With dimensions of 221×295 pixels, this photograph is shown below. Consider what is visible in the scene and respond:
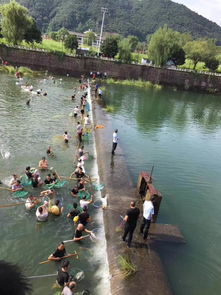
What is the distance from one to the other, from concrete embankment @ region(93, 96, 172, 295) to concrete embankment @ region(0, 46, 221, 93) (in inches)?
1945

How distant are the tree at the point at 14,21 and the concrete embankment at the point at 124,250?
52.5m

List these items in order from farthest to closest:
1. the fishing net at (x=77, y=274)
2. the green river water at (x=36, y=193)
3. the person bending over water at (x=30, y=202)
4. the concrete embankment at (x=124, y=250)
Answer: the person bending over water at (x=30, y=202)
the green river water at (x=36, y=193)
the fishing net at (x=77, y=274)
the concrete embankment at (x=124, y=250)

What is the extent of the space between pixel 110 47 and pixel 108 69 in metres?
6.95

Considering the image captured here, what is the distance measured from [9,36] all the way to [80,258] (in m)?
59.8

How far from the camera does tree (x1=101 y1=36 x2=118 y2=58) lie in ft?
221

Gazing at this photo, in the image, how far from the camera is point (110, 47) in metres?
67.3

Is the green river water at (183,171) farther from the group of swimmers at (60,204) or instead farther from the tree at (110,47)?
the tree at (110,47)

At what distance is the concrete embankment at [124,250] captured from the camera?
8641 millimetres

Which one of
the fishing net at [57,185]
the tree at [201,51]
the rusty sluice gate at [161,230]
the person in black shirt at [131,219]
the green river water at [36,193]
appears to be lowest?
the green river water at [36,193]

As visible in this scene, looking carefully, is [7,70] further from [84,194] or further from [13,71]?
[84,194]

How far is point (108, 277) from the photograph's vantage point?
9367 mm

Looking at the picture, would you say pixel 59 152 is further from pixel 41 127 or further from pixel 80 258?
pixel 80 258

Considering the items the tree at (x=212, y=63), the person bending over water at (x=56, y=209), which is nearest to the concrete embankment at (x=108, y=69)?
the tree at (x=212, y=63)

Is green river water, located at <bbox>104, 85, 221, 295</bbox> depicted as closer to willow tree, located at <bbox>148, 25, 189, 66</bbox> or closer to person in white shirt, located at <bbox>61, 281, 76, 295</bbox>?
person in white shirt, located at <bbox>61, 281, 76, 295</bbox>
